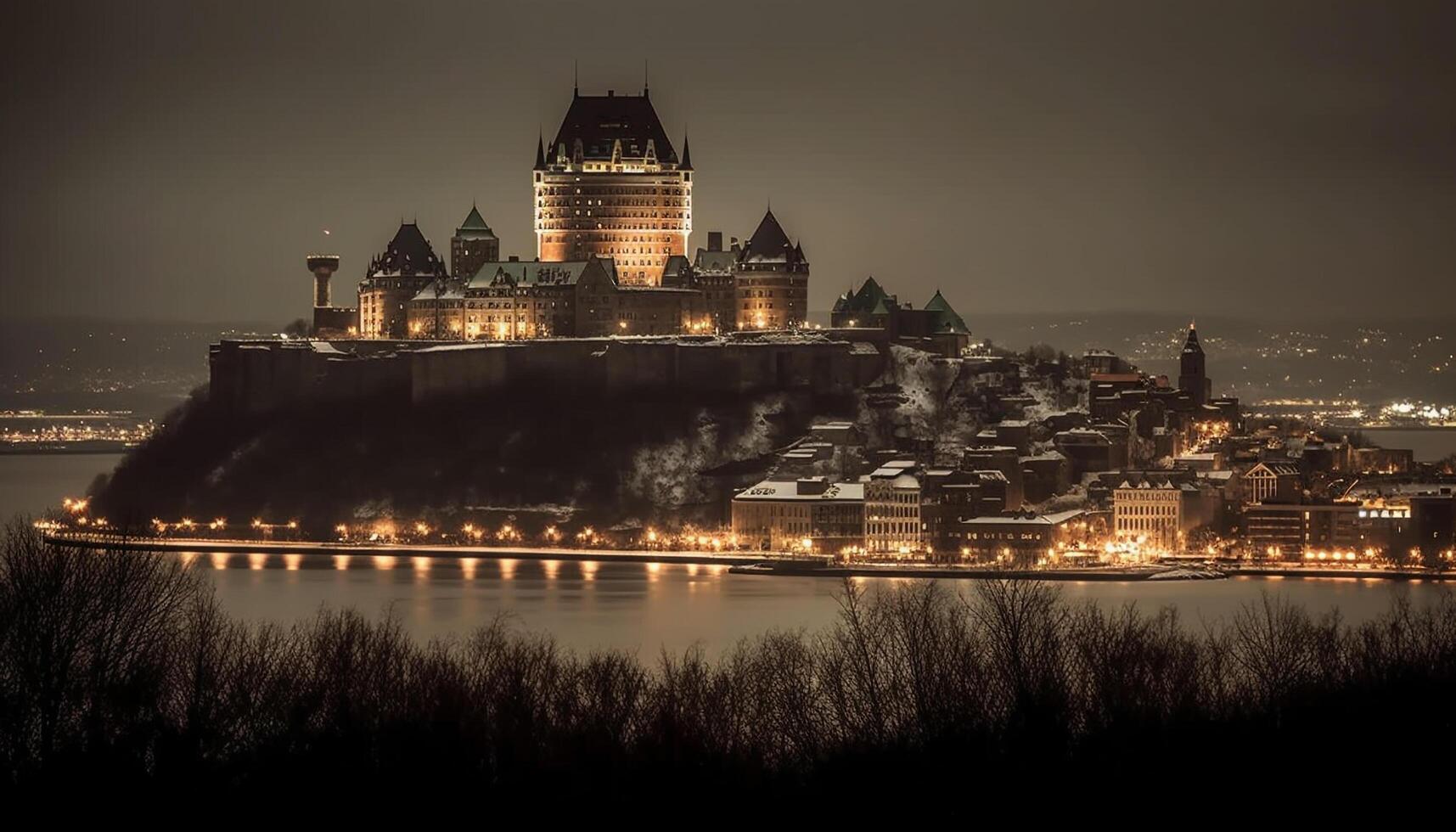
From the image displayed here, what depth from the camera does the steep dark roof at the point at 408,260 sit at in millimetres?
73062

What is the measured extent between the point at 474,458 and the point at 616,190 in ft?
26.6

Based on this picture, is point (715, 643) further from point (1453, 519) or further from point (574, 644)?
point (1453, 519)

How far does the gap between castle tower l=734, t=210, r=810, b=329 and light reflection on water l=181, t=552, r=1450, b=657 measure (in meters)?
11.2

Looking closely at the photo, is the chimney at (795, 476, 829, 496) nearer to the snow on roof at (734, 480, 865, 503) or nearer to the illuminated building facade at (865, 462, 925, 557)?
the snow on roof at (734, 480, 865, 503)

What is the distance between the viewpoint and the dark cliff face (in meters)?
66.2

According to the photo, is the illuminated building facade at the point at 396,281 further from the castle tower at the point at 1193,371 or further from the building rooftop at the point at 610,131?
the castle tower at the point at 1193,371

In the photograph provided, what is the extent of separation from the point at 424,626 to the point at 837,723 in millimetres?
15776

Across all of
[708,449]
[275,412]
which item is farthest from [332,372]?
[708,449]

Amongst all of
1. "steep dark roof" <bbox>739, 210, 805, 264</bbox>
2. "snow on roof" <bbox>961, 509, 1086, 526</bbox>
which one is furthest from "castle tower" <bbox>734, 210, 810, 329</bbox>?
"snow on roof" <bbox>961, 509, 1086, 526</bbox>

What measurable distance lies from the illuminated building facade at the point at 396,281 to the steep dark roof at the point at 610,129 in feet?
11.9

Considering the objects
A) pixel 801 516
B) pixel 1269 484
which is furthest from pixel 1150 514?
pixel 801 516

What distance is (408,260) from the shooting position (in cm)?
7306

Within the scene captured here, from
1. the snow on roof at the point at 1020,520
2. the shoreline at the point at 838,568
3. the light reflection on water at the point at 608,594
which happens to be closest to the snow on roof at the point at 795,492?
the shoreline at the point at 838,568

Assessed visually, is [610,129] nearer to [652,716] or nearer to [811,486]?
[811,486]
